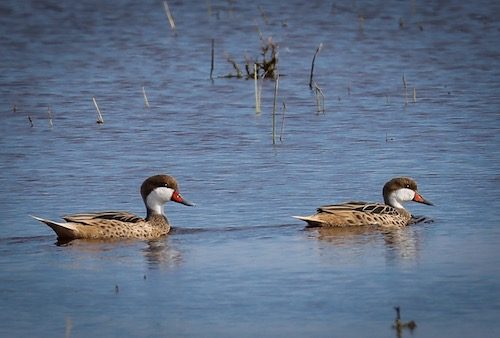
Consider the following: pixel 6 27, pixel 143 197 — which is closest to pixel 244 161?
pixel 143 197

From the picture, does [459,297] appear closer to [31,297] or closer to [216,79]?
[31,297]

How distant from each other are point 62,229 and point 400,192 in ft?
10.3

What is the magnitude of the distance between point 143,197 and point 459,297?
4.01m

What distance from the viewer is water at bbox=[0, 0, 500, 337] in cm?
1038

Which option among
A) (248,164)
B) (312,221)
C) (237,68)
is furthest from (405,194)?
(237,68)

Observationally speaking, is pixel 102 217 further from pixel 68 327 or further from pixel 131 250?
pixel 68 327

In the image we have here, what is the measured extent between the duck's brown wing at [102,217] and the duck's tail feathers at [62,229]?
83 mm

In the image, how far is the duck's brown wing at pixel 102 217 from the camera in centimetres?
1280

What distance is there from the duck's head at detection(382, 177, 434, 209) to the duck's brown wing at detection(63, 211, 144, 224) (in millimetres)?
2377

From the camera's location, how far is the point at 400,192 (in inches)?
545

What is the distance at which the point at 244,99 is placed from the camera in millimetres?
19922

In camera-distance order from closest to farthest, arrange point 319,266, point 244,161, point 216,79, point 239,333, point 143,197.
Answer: point 239,333 < point 319,266 < point 143,197 < point 244,161 < point 216,79

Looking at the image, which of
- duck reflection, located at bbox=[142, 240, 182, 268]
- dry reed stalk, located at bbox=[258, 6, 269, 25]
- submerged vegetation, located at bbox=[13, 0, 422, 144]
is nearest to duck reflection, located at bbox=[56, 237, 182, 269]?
duck reflection, located at bbox=[142, 240, 182, 268]

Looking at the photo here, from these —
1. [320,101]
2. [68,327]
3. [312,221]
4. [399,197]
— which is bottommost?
[68,327]
